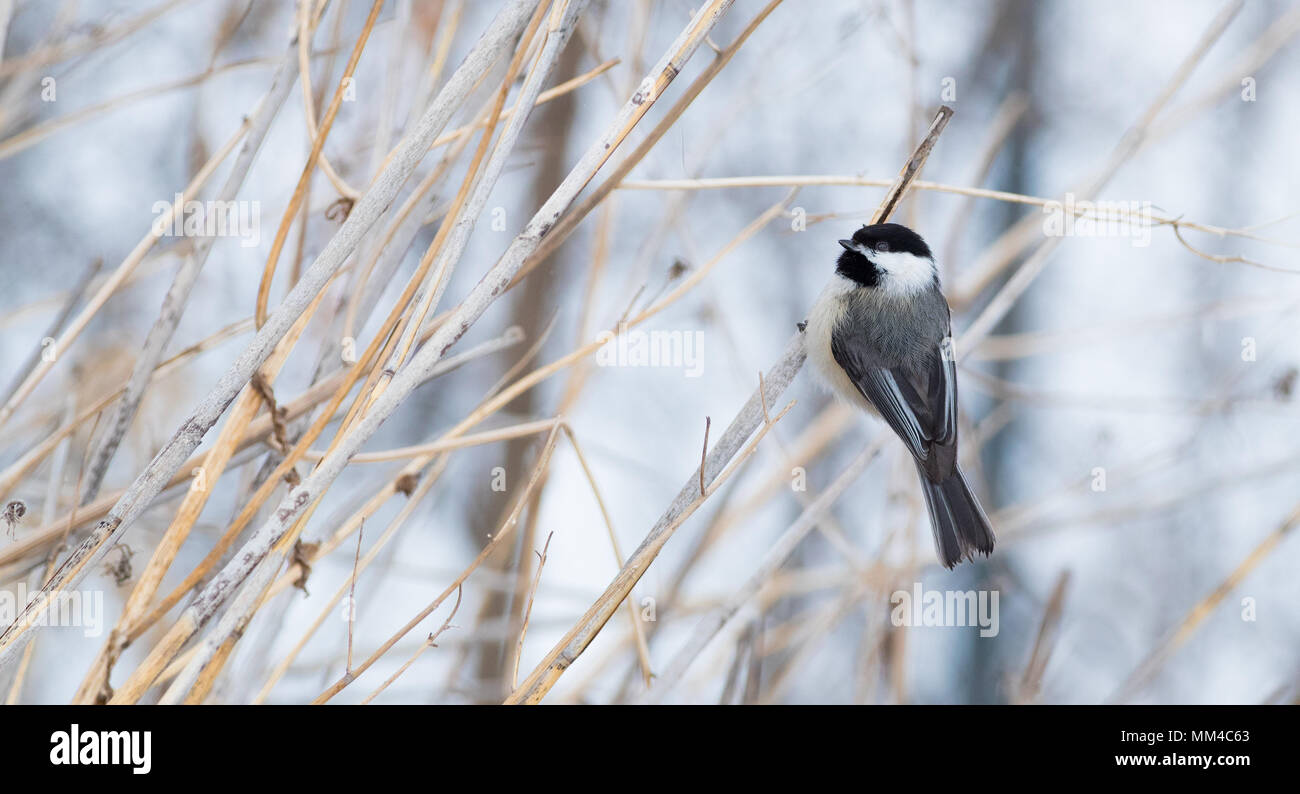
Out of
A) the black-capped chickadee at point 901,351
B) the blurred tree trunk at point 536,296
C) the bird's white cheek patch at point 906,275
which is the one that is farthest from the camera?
the blurred tree trunk at point 536,296

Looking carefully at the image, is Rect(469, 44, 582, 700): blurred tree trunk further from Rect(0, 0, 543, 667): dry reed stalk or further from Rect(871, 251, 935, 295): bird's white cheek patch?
Rect(0, 0, 543, 667): dry reed stalk

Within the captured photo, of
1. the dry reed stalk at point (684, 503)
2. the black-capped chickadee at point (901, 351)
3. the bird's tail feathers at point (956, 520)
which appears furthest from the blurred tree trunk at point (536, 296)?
the dry reed stalk at point (684, 503)

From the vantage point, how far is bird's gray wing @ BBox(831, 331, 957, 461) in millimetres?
1906

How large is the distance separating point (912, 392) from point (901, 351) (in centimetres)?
11

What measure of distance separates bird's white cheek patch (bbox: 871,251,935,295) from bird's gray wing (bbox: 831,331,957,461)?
164 mm

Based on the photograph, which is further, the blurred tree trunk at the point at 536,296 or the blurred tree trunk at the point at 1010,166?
the blurred tree trunk at the point at 1010,166

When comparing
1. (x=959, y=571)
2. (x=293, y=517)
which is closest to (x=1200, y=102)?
(x=293, y=517)

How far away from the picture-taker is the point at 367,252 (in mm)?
1386

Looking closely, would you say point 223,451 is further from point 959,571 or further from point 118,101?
point 959,571

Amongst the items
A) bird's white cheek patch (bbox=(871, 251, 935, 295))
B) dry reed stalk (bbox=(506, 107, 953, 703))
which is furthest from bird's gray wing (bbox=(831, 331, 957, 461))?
dry reed stalk (bbox=(506, 107, 953, 703))

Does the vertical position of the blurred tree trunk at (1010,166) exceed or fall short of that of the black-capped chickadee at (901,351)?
it exceeds it

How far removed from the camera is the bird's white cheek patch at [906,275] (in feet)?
6.95

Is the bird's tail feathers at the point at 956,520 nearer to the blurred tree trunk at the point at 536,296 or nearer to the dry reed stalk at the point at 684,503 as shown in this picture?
the dry reed stalk at the point at 684,503

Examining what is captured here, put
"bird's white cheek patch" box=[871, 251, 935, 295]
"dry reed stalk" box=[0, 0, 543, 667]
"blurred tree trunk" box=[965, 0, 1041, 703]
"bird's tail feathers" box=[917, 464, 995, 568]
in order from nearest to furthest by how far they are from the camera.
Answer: "dry reed stalk" box=[0, 0, 543, 667] < "bird's tail feathers" box=[917, 464, 995, 568] < "bird's white cheek patch" box=[871, 251, 935, 295] < "blurred tree trunk" box=[965, 0, 1041, 703]
